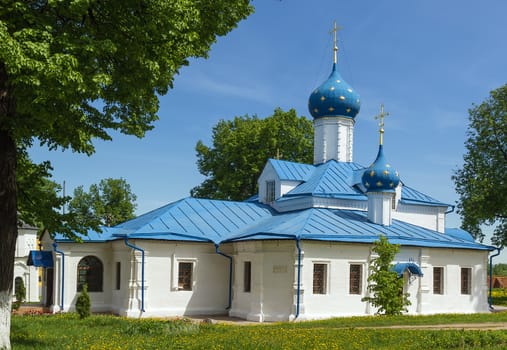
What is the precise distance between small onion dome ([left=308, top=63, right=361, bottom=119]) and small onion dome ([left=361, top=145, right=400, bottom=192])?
5127mm

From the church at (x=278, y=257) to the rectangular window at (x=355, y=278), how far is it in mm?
35

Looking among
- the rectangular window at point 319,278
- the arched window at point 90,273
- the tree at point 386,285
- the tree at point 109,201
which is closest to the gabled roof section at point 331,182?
the rectangular window at point 319,278

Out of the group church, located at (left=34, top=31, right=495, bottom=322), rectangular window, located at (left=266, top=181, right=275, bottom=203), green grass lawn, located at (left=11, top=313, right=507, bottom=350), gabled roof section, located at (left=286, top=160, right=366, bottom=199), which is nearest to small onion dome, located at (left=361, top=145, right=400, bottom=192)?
church, located at (left=34, top=31, right=495, bottom=322)

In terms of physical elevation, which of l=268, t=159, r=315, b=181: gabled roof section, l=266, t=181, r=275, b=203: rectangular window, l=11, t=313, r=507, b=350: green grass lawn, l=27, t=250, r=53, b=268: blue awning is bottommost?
l=11, t=313, r=507, b=350: green grass lawn

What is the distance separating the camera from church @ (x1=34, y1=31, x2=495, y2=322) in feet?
67.8

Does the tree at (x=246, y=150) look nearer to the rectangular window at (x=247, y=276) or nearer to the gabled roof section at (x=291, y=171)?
the gabled roof section at (x=291, y=171)

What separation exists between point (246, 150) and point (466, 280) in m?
16.6

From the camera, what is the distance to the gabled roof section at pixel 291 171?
2661 cm

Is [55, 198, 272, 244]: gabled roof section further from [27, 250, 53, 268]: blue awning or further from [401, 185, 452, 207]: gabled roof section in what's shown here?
[401, 185, 452, 207]: gabled roof section

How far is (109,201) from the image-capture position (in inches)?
1877

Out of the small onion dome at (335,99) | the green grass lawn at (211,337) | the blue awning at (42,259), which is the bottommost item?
the green grass lawn at (211,337)

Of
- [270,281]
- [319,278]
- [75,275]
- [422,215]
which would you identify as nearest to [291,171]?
[422,215]

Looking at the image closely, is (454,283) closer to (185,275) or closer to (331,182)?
(331,182)

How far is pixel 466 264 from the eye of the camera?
2408 cm
